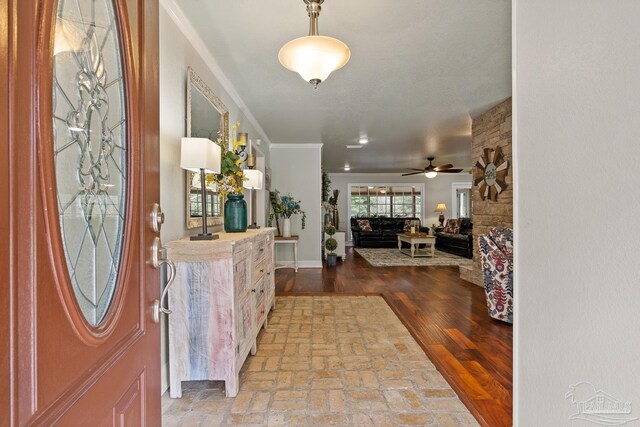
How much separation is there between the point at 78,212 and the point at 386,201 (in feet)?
37.4

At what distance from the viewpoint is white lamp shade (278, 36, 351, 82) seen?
6.42 feet

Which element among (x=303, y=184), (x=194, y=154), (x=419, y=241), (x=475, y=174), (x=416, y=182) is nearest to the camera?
(x=194, y=154)

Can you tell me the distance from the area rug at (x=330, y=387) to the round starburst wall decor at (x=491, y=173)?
7.92 feet

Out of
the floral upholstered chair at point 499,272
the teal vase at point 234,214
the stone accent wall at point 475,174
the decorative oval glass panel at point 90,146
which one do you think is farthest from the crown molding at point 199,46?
the stone accent wall at point 475,174

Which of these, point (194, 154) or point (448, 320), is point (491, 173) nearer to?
point (448, 320)

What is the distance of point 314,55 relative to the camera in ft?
6.57

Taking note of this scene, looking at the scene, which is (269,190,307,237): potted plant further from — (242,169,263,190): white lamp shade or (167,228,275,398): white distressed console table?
(167,228,275,398): white distressed console table

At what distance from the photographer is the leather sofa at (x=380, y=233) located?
10.2 meters

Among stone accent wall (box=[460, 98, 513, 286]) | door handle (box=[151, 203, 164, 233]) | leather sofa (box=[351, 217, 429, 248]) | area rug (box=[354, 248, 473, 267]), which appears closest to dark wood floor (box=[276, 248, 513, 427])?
area rug (box=[354, 248, 473, 267])

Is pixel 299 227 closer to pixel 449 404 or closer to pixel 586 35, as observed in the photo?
pixel 449 404

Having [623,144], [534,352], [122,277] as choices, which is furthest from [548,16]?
[122,277]

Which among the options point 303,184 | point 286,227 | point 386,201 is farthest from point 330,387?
point 386,201

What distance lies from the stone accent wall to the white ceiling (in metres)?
0.19

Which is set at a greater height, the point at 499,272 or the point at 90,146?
the point at 90,146
